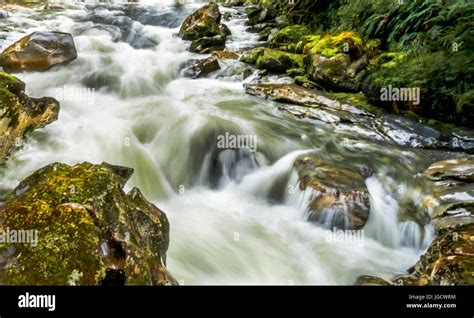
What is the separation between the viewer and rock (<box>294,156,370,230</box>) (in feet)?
18.0

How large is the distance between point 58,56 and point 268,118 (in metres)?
7.12

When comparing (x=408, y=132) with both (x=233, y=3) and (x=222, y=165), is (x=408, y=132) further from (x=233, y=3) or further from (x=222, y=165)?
(x=233, y=3)

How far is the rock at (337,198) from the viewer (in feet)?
18.0

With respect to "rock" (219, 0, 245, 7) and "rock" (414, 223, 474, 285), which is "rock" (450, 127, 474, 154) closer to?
"rock" (414, 223, 474, 285)

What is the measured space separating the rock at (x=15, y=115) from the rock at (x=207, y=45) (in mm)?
7716

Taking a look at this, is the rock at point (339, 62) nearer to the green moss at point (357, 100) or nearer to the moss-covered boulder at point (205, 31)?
the green moss at point (357, 100)

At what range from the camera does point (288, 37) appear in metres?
13.9

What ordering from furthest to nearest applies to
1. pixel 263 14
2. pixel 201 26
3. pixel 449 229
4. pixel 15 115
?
pixel 263 14 → pixel 201 26 → pixel 15 115 → pixel 449 229

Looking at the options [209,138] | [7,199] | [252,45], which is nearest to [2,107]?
[7,199]

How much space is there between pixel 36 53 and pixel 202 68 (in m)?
5.03

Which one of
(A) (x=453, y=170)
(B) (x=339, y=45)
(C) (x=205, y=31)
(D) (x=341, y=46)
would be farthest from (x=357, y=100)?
(C) (x=205, y=31)

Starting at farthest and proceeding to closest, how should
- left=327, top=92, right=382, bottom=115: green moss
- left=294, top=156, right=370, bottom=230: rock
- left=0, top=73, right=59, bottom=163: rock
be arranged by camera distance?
left=327, top=92, right=382, bottom=115: green moss < left=0, top=73, right=59, bottom=163: rock < left=294, top=156, right=370, bottom=230: rock

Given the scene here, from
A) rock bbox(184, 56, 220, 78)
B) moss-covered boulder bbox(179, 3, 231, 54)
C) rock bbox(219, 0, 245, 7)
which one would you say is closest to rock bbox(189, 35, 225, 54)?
moss-covered boulder bbox(179, 3, 231, 54)

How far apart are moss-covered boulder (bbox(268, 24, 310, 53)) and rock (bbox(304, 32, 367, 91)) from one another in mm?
2957
